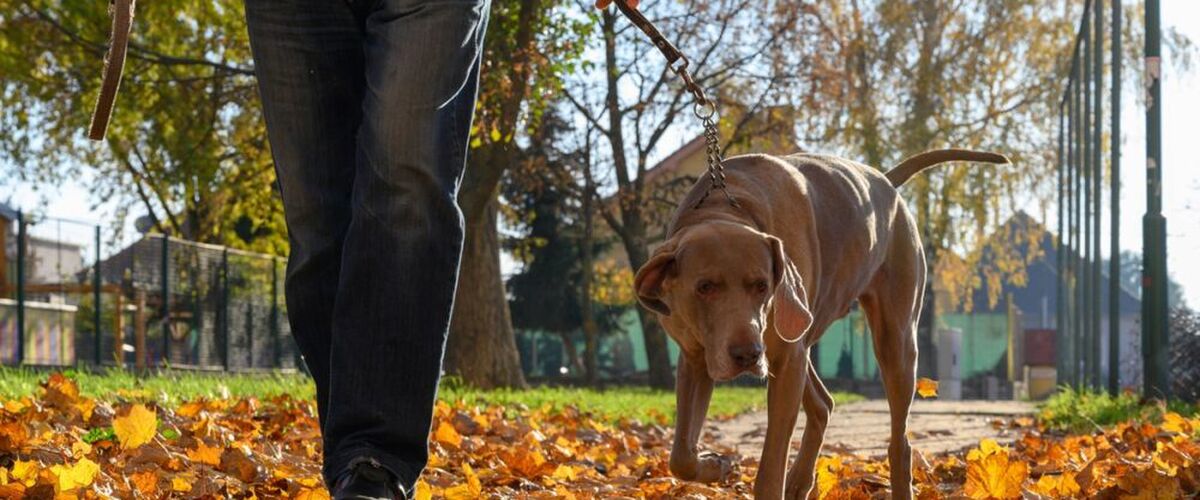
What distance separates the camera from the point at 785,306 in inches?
175

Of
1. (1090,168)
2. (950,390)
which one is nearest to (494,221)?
(1090,168)

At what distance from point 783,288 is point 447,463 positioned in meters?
2.18

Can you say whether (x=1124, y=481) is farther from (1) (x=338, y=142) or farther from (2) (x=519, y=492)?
(1) (x=338, y=142)

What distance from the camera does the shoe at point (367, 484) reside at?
3264 mm

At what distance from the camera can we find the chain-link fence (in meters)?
19.4

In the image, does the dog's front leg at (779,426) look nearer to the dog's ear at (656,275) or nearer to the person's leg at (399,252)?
the dog's ear at (656,275)

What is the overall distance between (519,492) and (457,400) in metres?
5.93

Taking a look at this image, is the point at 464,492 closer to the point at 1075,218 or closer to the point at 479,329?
the point at 479,329

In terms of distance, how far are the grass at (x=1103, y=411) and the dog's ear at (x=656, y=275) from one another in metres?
4.58

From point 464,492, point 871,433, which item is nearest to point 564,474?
point 464,492

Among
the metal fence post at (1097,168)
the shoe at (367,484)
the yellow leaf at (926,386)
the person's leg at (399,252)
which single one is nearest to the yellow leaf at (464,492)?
the person's leg at (399,252)

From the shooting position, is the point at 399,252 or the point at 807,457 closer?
the point at 399,252

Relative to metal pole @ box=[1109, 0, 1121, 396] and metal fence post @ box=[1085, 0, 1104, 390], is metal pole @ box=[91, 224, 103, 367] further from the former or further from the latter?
metal pole @ box=[1109, 0, 1121, 396]

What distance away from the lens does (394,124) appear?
11.3 feet
